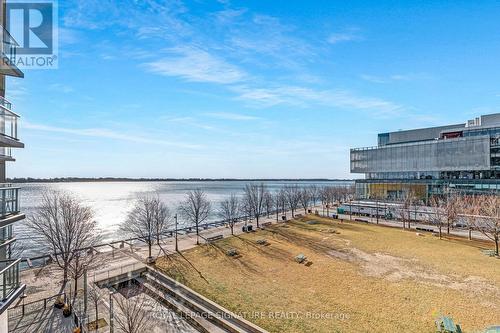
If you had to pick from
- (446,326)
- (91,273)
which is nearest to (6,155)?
(91,273)

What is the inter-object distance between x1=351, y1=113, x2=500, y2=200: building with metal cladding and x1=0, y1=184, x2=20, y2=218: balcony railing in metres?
68.3

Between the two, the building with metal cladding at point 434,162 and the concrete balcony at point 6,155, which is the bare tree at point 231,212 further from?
the building with metal cladding at point 434,162

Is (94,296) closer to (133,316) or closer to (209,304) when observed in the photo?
(133,316)

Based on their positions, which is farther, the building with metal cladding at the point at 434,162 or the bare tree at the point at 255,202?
the building with metal cladding at the point at 434,162

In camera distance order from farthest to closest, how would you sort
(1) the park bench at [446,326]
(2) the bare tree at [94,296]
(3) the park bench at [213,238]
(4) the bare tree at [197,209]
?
1. (4) the bare tree at [197,209]
2. (3) the park bench at [213,238]
3. (2) the bare tree at [94,296]
4. (1) the park bench at [446,326]

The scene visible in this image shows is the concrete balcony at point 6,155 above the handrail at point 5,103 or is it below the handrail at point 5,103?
below

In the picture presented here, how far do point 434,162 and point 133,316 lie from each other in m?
68.8

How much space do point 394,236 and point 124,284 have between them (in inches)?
1266

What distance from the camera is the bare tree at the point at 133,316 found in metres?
13.0

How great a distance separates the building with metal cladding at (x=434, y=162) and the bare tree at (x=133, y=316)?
61.2 metres

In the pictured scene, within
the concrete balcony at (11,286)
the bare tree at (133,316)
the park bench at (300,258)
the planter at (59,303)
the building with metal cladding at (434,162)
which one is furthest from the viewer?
the building with metal cladding at (434,162)

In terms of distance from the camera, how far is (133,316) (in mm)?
13852

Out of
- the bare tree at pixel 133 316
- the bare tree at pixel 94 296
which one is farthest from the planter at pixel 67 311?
the bare tree at pixel 133 316

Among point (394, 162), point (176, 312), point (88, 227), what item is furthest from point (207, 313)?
point (394, 162)
